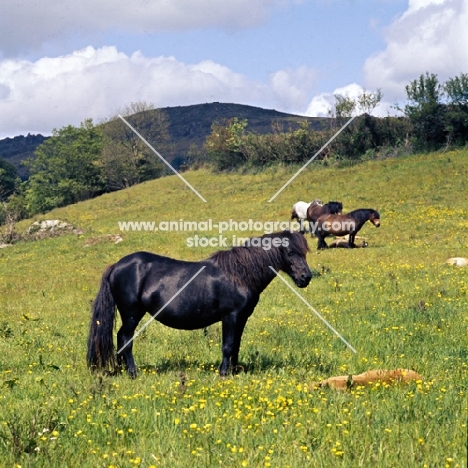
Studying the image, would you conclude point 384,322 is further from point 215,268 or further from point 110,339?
point 110,339

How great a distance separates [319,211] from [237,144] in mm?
36066

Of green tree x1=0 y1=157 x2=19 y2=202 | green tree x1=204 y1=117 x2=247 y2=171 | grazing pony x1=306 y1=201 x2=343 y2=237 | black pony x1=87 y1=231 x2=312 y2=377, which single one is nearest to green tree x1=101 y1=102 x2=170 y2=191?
green tree x1=204 y1=117 x2=247 y2=171

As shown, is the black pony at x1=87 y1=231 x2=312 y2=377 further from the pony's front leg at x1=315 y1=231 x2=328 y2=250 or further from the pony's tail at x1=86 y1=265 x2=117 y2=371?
the pony's front leg at x1=315 y1=231 x2=328 y2=250

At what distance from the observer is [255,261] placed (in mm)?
8180

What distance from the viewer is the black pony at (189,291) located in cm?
809

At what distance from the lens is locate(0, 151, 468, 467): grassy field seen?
475 cm

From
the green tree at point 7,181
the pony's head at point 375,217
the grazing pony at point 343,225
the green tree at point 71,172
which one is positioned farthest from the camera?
the green tree at point 7,181

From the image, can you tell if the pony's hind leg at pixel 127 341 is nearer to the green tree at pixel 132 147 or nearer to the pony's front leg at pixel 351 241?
the pony's front leg at pixel 351 241

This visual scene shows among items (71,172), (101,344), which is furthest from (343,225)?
(71,172)

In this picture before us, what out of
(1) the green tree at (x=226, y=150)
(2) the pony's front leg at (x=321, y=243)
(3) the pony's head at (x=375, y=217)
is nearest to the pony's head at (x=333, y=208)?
(3) the pony's head at (x=375, y=217)

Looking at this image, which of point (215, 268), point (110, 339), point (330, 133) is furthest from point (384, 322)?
point (330, 133)

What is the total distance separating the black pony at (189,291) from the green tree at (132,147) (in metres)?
66.8

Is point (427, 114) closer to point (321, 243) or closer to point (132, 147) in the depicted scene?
point (321, 243)

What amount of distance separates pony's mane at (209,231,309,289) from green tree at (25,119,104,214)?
66.7 meters
